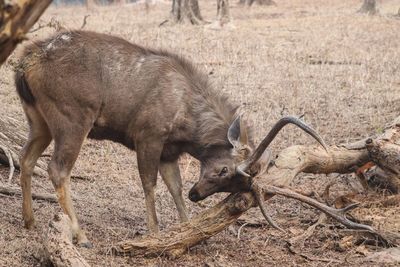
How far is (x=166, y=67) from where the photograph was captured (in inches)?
298

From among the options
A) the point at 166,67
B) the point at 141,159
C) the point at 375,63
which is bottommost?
the point at 375,63

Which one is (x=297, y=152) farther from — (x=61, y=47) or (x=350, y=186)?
(x=61, y=47)

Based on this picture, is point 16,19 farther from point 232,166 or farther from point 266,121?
point 266,121

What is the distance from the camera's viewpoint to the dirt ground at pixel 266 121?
669cm

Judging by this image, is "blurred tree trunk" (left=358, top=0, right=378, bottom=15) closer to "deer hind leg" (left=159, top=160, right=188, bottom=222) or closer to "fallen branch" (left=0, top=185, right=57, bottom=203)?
"deer hind leg" (left=159, top=160, right=188, bottom=222)

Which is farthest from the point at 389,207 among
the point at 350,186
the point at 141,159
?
the point at 141,159

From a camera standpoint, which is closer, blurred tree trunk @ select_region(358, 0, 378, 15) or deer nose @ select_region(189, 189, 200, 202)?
deer nose @ select_region(189, 189, 200, 202)

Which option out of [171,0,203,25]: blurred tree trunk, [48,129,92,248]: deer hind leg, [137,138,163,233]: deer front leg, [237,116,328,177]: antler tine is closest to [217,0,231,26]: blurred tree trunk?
[171,0,203,25]: blurred tree trunk

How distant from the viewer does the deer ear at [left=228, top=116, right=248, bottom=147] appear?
6.97m

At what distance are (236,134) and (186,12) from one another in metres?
16.7

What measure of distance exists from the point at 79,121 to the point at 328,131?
4.91 meters

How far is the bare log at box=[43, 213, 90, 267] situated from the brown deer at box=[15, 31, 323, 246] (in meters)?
0.89

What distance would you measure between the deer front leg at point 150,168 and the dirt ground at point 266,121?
0.80ft

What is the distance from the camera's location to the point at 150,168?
7.29 meters
